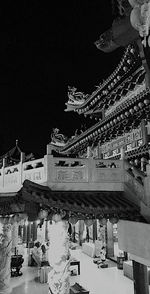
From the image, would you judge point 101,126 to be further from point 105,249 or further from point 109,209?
point 105,249

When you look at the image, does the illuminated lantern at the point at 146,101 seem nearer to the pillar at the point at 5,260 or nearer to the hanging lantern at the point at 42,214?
the hanging lantern at the point at 42,214

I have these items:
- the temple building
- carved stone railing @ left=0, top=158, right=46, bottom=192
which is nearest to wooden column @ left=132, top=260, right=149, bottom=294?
the temple building

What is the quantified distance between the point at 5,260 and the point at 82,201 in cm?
765

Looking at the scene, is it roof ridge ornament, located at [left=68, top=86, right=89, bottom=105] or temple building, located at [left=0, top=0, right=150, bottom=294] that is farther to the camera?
roof ridge ornament, located at [left=68, top=86, right=89, bottom=105]

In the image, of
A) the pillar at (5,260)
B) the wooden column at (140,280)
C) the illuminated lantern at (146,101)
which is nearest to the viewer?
the wooden column at (140,280)

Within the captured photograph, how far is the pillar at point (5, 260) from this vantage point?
12797mm

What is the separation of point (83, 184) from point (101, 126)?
644 centimetres

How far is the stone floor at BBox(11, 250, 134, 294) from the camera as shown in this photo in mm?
13195

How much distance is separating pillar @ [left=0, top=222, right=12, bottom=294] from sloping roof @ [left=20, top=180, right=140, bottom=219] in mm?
6441

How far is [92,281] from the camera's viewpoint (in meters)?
14.8

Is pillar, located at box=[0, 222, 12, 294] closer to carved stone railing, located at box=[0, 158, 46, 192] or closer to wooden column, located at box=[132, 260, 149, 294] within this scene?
carved stone railing, located at box=[0, 158, 46, 192]

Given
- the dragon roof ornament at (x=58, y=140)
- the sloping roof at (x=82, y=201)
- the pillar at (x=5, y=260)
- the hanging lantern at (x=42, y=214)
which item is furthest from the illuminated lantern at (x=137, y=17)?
the dragon roof ornament at (x=58, y=140)

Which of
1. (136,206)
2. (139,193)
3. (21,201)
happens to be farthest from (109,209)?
(21,201)

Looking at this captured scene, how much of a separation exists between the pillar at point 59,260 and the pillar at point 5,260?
430cm
